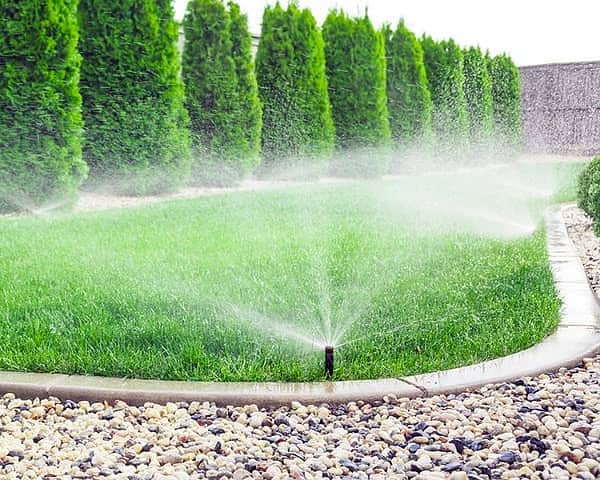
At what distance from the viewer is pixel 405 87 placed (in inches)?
641

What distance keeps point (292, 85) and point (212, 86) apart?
1859mm

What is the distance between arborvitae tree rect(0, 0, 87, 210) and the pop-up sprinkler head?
22.7ft

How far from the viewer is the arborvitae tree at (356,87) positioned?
14867 millimetres

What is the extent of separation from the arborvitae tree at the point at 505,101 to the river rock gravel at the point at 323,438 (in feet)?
61.8

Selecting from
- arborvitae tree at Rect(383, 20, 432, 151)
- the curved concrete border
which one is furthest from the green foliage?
arborvitae tree at Rect(383, 20, 432, 151)

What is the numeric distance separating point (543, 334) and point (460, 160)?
1623 centimetres

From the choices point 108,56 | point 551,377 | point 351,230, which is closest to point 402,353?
point 551,377

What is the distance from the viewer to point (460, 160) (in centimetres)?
1941

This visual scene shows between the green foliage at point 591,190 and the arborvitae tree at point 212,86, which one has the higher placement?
the arborvitae tree at point 212,86

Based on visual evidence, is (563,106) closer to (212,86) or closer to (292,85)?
(292,85)

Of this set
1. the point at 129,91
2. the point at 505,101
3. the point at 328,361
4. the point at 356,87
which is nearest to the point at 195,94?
the point at 129,91

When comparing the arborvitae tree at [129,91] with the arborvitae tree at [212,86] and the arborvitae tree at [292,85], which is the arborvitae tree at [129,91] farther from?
the arborvitae tree at [292,85]

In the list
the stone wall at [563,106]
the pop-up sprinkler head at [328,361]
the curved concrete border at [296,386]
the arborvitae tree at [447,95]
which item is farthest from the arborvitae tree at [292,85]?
the stone wall at [563,106]

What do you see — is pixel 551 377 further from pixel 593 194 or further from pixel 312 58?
pixel 312 58
